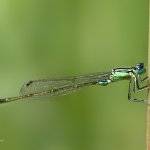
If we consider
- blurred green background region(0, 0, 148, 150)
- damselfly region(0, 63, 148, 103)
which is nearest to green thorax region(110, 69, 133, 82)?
damselfly region(0, 63, 148, 103)

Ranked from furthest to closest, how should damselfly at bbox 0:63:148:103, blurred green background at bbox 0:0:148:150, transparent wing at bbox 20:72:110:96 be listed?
1. transparent wing at bbox 20:72:110:96
2. blurred green background at bbox 0:0:148:150
3. damselfly at bbox 0:63:148:103

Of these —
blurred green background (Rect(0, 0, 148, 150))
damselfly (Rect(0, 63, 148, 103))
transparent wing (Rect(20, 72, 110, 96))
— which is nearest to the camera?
damselfly (Rect(0, 63, 148, 103))

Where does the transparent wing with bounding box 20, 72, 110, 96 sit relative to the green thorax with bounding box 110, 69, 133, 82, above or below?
below

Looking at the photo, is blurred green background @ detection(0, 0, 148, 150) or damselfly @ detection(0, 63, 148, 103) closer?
damselfly @ detection(0, 63, 148, 103)

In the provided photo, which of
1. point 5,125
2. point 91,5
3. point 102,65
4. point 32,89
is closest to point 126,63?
point 102,65

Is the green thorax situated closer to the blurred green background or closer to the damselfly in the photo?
the damselfly

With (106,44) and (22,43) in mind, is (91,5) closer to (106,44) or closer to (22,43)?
(106,44)

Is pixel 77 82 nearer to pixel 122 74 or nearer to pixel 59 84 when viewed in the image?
pixel 59 84

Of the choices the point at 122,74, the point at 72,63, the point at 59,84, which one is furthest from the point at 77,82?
the point at 122,74
